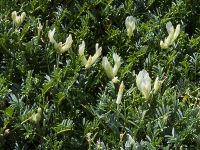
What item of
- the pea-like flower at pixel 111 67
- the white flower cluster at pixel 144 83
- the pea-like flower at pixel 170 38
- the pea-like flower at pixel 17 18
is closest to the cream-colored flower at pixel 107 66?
the pea-like flower at pixel 111 67

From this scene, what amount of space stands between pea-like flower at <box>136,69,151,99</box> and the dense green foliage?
0.04m

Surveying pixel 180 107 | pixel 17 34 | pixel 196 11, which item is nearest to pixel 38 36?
pixel 17 34

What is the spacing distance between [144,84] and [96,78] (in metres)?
0.26

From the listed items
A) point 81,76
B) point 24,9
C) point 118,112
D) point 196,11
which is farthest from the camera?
point 196,11

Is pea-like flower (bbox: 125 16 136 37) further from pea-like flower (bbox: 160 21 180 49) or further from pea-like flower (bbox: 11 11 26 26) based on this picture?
pea-like flower (bbox: 11 11 26 26)

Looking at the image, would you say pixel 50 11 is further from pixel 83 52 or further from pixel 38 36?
pixel 83 52

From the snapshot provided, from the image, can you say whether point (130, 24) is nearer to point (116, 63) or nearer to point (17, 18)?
point (116, 63)

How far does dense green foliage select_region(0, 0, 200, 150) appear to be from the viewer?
5.73ft

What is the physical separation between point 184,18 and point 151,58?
0.36m

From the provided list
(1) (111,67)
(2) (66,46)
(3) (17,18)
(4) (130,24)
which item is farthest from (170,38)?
(3) (17,18)

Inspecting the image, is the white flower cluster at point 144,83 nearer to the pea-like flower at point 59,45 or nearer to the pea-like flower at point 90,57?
the pea-like flower at point 90,57

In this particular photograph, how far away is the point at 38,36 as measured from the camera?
202 cm

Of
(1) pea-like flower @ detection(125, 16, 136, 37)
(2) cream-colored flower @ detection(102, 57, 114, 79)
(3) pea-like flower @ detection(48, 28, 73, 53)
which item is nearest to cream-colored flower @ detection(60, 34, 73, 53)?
(3) pea-like flower @ detection(48, 28, 73, 53)

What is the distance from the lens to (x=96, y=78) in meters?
1.94
